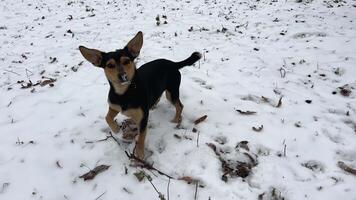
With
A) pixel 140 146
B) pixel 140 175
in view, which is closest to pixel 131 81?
pixel 140 146

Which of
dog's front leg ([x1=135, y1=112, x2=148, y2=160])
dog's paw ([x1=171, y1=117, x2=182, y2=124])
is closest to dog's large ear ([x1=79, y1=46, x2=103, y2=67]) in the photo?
dog's front leg ([x1=135, y1=112, x2=148, y2=160])

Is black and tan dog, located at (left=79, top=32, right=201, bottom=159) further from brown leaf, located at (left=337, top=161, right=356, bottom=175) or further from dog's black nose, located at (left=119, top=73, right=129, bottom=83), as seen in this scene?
brown leaf, located at (left=337, top=161, right=356, bottom=175)

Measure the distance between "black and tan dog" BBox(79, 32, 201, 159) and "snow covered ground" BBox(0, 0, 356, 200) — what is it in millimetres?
549

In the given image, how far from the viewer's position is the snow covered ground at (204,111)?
13.1 feet

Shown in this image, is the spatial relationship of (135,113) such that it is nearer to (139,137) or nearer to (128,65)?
(139,137)

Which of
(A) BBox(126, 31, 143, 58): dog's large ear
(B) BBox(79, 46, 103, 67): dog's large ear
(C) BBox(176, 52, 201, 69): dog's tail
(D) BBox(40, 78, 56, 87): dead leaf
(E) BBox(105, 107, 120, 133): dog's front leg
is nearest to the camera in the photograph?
(B) BBox(79, 46, 103, 67): dog's large ear

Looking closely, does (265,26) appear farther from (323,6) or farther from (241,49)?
(323,6)

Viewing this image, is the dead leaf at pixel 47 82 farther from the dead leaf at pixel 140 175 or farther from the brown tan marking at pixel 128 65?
the dead leaf at pixel 140 175

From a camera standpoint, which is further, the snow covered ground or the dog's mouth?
the snow covered ground

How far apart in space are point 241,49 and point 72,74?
406 centimetres

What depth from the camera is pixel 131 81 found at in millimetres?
4141

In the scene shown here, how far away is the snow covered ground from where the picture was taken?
13.1ft

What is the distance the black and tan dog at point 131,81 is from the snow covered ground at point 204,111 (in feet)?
1.80

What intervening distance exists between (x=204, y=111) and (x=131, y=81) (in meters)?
1.79
